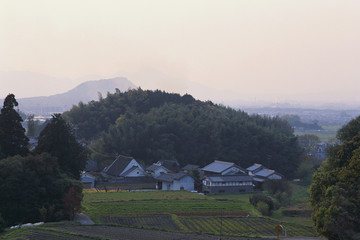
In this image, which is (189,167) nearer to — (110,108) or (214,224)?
(110,108)

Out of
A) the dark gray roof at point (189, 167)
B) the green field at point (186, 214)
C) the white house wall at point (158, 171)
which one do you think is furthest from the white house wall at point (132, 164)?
the green field at point (186, 214)

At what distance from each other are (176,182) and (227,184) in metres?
3.77

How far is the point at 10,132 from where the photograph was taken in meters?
23.3

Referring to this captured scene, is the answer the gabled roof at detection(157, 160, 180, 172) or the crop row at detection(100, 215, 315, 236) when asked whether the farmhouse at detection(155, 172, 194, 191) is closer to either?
the gabled roof at detection(157, 160, 180, 172)

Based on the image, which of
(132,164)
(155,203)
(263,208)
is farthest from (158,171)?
(263,208)

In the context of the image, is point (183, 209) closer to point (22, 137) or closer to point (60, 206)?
point (60, 206)

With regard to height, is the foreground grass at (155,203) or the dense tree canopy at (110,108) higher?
the dense tree canopy at (110,108)

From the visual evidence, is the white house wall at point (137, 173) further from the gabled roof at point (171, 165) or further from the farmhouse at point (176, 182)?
the gabled roof at point (171, 165)

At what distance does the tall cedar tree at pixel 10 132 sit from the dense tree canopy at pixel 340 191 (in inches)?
549

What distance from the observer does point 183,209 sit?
2617 cm

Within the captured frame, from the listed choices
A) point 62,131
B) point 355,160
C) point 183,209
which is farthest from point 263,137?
point 355,160

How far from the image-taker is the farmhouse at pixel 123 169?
38.2 m

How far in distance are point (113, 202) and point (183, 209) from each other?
418 cm

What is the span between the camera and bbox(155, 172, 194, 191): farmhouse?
118 ft
